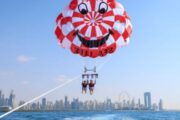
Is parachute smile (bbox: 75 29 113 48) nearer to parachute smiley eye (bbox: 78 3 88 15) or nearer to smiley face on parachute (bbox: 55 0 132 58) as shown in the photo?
smiley face on parachute (bbox: 55 0 132 58)

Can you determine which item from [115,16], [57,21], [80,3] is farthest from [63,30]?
[115,16]

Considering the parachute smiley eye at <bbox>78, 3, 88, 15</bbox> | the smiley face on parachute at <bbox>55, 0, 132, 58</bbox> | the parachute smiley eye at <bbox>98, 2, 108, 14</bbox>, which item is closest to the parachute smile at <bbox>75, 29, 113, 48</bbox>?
the smiley face on parachute at <bbox>55, 0, 132, 58</bbox>

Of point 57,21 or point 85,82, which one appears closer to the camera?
point 85,82

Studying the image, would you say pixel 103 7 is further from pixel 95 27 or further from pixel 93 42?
pixel 93 42

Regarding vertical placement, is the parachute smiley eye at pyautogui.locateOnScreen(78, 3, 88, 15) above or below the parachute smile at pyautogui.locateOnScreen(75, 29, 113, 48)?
above

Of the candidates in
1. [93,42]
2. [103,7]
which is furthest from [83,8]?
[93,42]

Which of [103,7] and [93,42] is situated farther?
[93,42]

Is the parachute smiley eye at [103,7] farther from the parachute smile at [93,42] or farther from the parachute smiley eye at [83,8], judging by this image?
the parachute smile at [93,42]

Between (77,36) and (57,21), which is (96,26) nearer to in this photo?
(77,36)

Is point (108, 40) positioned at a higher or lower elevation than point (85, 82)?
higher
